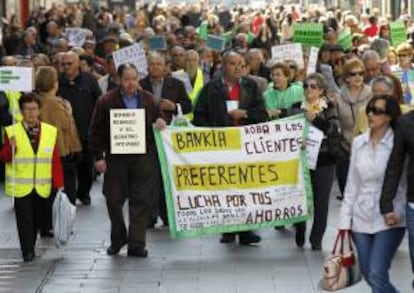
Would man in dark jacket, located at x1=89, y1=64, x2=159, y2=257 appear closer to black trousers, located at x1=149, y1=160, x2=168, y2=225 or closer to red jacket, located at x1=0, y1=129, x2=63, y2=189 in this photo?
red jacket, located at x1=0, y1=129, x2=63, y2=189

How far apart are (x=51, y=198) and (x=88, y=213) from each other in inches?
121

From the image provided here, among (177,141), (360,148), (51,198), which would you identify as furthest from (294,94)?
(360,148)

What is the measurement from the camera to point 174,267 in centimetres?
1348

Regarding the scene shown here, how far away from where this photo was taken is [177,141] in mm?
14359

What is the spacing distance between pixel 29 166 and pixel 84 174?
450 cm

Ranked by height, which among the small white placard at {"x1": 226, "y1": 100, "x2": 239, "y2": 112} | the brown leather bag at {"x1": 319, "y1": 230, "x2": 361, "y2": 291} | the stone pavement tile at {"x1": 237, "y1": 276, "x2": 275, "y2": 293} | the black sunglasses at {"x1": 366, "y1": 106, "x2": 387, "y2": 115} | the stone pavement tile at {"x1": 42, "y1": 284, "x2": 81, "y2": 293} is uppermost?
the black sunglasses at {"x1": 366, "y1": 106, "x2": 387, "y2": 115}

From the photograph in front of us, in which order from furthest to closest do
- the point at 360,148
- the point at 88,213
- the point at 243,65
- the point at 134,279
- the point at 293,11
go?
the point at 293,11, the point at 88,213, the point at 243,65, the point at 134,279, the point at 360,148

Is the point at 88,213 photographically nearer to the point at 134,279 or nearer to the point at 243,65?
the point at 243,65

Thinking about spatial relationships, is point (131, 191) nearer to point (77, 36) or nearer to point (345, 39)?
point (77, 36)

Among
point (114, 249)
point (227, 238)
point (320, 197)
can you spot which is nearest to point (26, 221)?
point (114, 249)

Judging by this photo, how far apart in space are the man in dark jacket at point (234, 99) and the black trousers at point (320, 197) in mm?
713

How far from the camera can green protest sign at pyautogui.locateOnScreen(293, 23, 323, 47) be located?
23.9 meters

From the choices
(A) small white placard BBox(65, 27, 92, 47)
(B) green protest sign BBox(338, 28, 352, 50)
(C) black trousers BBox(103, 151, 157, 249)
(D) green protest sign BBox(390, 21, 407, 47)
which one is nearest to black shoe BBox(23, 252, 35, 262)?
(C) black trousers BBox(103, 151, 157, 249)

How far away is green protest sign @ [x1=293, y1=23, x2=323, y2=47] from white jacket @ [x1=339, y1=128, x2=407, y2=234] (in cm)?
1354
